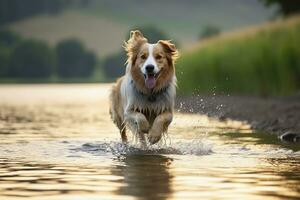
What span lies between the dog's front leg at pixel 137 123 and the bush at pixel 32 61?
112479 millimetres

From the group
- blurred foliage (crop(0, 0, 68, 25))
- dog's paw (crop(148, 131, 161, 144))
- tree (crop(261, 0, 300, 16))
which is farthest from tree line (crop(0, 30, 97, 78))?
dog's paw (crop(148, 131, 161, 144))

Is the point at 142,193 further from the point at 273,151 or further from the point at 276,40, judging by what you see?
the point at 276,40

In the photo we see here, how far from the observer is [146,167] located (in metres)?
9.35

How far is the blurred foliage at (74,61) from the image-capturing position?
13075cm

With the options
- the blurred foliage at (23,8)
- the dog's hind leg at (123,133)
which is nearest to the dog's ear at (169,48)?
the dog's hind leg at (123,133)

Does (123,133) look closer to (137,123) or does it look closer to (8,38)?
(137,123)

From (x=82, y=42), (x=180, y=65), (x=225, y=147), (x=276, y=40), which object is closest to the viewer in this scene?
(x=225, y=147)

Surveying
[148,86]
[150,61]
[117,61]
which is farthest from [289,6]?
[117,61]

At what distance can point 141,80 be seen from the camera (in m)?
12.1

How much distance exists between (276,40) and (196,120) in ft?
20.1

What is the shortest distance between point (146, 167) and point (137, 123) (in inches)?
95.2

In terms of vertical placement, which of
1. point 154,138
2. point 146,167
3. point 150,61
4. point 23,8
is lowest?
point 146,167

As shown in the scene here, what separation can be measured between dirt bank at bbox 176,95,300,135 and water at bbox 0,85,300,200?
1287 millimetres

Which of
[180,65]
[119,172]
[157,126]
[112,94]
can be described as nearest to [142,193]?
[119,172]
